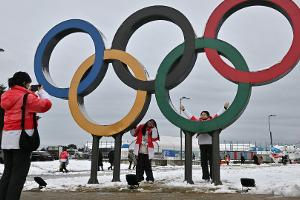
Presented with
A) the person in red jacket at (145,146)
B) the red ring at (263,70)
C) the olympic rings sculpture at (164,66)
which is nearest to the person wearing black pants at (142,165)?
the person in red jacket at (145,146)

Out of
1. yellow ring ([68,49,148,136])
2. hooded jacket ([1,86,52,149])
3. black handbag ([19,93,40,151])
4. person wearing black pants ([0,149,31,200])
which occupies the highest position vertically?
yellow ring ([68,49,148,136])

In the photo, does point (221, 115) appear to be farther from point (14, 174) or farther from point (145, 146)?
point (14, 174)

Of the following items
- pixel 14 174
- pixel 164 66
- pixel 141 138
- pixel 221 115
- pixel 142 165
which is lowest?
pixel 14 174

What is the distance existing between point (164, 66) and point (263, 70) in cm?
227

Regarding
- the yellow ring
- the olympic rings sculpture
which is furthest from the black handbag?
the yellow ring

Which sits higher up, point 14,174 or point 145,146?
point 145,146

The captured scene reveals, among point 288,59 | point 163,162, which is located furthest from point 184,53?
point 163,162

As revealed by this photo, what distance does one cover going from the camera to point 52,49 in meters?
11.3

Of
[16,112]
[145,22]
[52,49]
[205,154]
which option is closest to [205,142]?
[205,154]

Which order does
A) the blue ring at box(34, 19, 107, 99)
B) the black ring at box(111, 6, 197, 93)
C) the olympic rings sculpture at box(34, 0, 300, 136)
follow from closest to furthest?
the olympic rings sculpture at box(34, 0, 300, 136)
the black ring at box(111, 6, 197, 93)
the blue ring at box(34, 19, 107, 99)

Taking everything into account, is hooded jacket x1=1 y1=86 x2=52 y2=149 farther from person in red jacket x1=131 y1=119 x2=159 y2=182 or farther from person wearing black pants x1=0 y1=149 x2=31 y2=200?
person in red jacket x1=131 y1=119 x2=159 y2=182

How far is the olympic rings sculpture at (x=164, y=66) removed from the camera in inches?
350

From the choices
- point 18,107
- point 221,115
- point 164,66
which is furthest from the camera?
point 164,66

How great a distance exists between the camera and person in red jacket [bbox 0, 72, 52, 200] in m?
4.64
